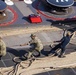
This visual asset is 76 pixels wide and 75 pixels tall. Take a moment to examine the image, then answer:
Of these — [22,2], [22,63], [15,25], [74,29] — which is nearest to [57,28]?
[74,29]

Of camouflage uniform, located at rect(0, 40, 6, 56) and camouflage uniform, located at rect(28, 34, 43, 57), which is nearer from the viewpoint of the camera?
camouflage uniform, located at rect(0, 40, 6, 56)

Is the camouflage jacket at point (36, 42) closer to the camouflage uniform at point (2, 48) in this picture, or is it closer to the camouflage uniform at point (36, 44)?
the camouflage uniform at point (36, 44)

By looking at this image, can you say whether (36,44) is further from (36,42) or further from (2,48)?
(2,48)

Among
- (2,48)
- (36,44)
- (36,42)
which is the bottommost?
(36,44)

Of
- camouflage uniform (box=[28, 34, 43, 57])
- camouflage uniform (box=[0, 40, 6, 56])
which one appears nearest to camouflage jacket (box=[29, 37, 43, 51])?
camouflage uniform (box=[28, 34, 43, 57])

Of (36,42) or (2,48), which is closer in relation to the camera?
(2,48)

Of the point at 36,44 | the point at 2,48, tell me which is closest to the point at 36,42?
the point at 36,44

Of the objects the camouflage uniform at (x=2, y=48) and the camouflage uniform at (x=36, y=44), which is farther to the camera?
the camouflage uniform at (x=36, y=44)

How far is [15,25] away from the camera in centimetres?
2609

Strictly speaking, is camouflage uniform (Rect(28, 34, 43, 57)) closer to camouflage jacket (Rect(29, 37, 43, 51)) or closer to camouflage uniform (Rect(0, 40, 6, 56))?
camouflage jacket (Rect(29, 37, 43, 51))

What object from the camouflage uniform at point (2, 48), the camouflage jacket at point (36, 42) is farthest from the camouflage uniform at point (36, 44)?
the camouflage uniform at point (2, 48)

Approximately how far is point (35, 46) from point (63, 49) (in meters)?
2.32

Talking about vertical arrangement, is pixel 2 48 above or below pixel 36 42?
above

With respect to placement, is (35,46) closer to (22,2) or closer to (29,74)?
(29,74)
